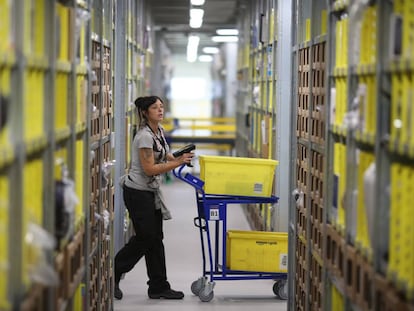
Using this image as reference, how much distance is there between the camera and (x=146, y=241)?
28.0 feet

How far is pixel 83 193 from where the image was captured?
238 inches

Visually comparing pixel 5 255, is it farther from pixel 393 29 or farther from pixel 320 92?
pixel 320 92

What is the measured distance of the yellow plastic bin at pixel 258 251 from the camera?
856cm

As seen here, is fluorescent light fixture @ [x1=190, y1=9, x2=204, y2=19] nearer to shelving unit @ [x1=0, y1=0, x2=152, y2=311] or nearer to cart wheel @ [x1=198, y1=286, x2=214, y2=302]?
cart wheel @ [x1=198, y1=286, x2=214, y2=302]

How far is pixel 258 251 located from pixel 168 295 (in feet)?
3.17

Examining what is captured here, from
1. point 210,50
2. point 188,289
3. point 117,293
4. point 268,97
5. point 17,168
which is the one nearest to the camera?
point 17,168

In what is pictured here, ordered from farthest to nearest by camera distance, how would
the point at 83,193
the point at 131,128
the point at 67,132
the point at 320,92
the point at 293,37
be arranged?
1. the point at 131,128
2. the point at 293,37
3. the point at 320,92
4. the point at 83,193
5. the point at 67,132

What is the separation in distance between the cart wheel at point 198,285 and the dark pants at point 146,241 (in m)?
0.25

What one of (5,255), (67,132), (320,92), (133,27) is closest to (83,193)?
(67,132)

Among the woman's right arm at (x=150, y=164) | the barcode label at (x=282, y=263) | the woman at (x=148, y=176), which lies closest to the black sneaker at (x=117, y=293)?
the woman at (x=148, y=176)

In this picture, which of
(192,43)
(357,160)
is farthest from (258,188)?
(192,43)

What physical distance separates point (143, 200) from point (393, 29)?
437 cm

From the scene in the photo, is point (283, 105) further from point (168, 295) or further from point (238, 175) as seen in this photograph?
point (168, 295)

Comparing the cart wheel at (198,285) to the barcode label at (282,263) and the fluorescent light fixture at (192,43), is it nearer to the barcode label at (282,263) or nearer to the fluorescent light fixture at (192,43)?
the barcode label at (282,263)
